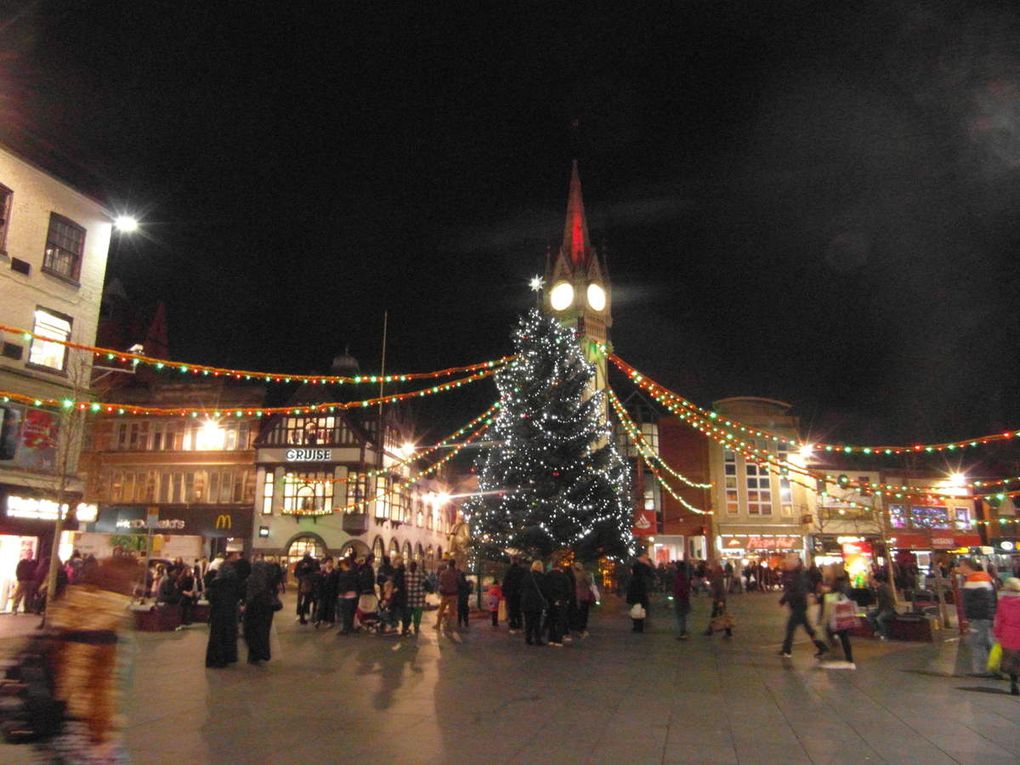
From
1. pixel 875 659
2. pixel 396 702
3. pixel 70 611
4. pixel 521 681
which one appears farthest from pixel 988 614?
pixel 70 611

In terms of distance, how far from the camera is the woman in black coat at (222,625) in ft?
38.8

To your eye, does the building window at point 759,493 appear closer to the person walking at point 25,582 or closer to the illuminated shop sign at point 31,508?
the illuminated shop sign at point 31,508

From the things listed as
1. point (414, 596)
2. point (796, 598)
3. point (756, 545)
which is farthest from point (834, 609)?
point (756, 545)

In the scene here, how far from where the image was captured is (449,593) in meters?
17.0

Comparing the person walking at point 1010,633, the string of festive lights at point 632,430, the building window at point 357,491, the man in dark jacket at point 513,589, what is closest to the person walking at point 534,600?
the man in dark jacket at point 513,589

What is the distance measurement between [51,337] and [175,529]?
25.7m

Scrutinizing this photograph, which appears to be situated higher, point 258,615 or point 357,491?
point 357,491

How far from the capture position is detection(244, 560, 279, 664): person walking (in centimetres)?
1234

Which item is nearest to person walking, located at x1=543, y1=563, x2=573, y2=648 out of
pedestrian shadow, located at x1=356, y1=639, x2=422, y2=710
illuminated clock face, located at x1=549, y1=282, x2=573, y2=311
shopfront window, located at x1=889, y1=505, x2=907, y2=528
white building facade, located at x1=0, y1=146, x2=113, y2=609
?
pedestrian shadow, located at x1=356, y1=639, x2=422, y2=710

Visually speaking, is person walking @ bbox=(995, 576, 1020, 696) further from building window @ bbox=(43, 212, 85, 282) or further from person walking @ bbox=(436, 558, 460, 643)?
building window @ bbox=(43, 212, 85, 282)

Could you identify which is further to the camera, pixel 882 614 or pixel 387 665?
pixel 882 614

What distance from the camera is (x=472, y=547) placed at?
27500mm

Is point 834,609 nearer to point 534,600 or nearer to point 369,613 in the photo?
→ point 534,600

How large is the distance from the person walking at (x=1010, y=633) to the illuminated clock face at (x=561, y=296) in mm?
41340
